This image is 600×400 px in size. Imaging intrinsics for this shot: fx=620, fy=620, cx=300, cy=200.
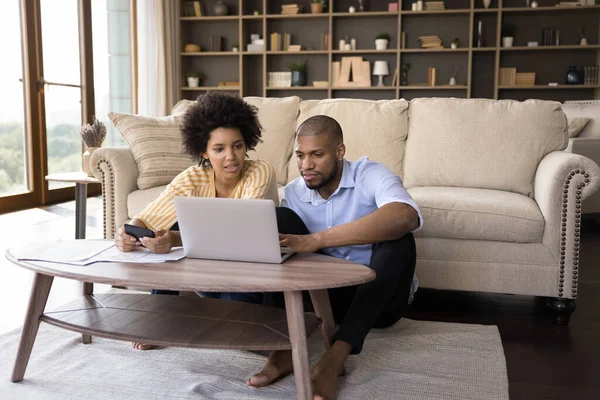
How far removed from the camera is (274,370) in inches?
67.1

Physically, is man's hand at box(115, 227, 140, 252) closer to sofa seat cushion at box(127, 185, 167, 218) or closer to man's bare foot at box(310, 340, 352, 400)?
man's bare foot at box(310, 340, 352, 400)

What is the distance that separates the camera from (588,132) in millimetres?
4254

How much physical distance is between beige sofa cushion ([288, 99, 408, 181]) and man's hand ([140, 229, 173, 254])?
1.55 meters

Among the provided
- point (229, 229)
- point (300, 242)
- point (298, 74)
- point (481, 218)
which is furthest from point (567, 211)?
point (298, 74)

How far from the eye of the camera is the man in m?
1.67

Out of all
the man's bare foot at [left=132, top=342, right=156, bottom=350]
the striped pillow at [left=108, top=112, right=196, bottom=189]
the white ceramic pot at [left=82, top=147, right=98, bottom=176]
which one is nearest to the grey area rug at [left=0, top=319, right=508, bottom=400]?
the man's bare foot at [left=132, top=342, right=156, bottom=350]

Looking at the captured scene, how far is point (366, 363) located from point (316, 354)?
0.17 metres

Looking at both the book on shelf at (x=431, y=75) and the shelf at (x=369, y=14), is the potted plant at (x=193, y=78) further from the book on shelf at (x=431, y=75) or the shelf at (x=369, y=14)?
the book on shelf at (x=431, y=75)

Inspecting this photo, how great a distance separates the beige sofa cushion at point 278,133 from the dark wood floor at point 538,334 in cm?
97

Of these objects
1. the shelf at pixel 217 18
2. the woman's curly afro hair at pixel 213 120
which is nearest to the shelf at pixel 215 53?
the shelf at pixel 217 18

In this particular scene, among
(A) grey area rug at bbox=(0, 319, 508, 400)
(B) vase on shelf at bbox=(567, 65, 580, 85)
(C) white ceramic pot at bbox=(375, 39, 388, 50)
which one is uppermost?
(C) white ceramic pot at bbox=(375, 39, 388, 50)

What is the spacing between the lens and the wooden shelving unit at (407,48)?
6.14 meters

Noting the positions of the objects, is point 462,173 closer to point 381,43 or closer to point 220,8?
point 381,43

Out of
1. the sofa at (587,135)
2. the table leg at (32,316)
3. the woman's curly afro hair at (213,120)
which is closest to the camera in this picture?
the table leg at (32,316)
